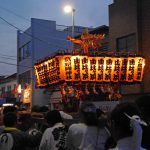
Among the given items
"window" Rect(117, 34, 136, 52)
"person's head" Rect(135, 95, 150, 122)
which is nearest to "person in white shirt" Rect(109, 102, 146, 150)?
"person's head" Rect(135, 95, 150, 122)

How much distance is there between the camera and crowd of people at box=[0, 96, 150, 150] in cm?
306

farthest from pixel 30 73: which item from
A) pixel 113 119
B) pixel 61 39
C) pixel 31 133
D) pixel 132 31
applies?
pixel 113 119

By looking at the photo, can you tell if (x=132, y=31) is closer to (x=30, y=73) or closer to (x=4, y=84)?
(x=30, y=73)

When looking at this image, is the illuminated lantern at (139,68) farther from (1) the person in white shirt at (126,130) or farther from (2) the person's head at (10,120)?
(1) the person in white shirt at (126,130)

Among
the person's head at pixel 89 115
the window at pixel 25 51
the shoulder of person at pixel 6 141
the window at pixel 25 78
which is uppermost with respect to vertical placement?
the window at pixel 25 51

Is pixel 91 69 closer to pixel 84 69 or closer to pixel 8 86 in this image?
pixel 84 69

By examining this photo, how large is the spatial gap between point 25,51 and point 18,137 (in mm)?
35497

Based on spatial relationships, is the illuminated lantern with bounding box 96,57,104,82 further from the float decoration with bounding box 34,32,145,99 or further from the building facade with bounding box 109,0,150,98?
the building facade with bounding box 109,0,150,98

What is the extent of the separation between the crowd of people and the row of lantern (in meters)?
7.74

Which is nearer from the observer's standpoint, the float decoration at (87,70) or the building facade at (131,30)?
the float decoration at (87,70)

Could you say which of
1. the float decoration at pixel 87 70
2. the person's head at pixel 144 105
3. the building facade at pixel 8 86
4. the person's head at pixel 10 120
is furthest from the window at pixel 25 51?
the person's head at pixel 144 105

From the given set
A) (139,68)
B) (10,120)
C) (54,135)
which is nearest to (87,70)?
(139,68)

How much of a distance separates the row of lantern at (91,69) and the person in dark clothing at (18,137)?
8.88m

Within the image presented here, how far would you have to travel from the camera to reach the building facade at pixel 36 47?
38156mm
